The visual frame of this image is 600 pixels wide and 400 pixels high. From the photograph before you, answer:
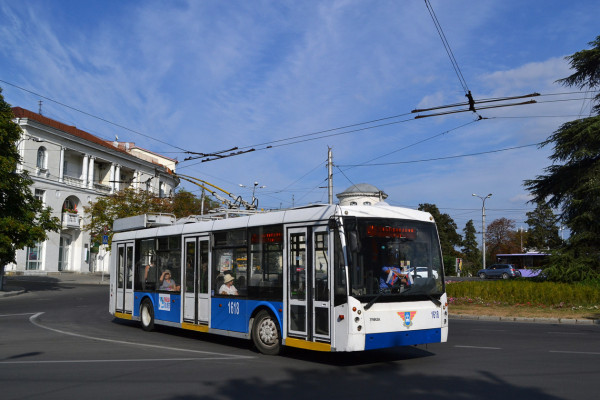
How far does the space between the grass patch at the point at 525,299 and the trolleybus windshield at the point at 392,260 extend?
1184 cm

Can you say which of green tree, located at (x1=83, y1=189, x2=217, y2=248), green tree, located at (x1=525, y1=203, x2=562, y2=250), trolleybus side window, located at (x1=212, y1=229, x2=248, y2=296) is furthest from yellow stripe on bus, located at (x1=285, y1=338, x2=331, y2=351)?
green tree, located at (x1=525, y1=203, x2=562, y2=250)

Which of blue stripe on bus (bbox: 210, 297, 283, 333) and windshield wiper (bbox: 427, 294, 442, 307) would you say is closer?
windshield wiper (bbox: 427, 294, 442, 307)

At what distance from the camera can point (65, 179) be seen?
54406mm

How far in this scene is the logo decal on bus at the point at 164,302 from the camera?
14102 mm

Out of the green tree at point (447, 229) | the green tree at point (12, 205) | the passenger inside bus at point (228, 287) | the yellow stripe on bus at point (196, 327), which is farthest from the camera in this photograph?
the green tree at point (447, 229)

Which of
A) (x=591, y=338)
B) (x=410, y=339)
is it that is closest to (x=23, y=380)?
(x=410, y=339)

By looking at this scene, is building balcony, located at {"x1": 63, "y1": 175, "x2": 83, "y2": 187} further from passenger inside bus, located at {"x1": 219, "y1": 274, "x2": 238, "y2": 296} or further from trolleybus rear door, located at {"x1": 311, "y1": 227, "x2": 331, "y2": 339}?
trolleybus rear door, located at {"x1": 311, "y1": 227, "x2": 331, "y2": 339}

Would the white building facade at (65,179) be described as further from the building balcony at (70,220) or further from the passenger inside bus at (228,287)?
the passenger inside bus at (228,287)

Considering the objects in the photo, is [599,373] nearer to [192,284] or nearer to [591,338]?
[591,338]

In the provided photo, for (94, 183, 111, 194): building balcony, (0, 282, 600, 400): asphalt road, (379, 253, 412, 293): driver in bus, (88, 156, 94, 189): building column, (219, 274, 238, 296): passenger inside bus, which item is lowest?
(0, 282, 600, 400): asphalt road

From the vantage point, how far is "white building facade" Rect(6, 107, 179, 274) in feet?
164

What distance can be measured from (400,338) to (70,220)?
5125cm

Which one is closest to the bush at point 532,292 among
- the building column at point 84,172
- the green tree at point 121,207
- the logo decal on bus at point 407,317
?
the logo decal on bus at point 407,317

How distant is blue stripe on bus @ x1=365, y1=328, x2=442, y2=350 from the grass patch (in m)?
11.8
